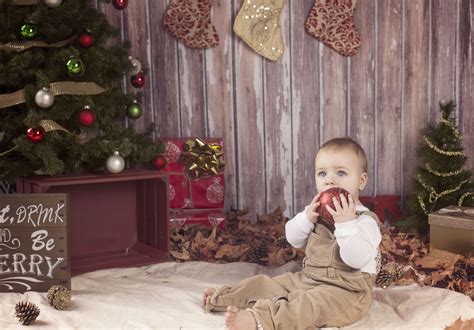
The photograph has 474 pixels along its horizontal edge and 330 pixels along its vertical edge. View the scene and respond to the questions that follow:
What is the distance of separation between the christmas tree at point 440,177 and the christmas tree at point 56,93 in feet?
4.80

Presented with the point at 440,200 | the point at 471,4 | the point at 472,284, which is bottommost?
the point at 472,284

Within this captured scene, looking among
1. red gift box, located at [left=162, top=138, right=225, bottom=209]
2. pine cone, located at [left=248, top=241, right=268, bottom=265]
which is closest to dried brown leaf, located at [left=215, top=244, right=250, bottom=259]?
pine cone, located at [left=248, top=241, right=268, bottom=265]

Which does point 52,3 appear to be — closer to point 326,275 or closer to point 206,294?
point 206,294

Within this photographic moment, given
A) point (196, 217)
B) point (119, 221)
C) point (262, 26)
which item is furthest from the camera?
point (262, 26)

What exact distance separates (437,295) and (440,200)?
112 centimetres

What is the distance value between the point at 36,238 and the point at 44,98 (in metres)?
0.60

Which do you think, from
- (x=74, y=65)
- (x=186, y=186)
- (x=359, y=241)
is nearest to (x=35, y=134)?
(x=74, y=65)

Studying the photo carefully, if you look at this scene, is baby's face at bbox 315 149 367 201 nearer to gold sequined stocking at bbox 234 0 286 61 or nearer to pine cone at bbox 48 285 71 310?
pine cone at bbox 48 285 71 310

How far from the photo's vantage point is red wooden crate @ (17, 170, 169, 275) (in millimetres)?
2768

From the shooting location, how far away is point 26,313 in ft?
6.35

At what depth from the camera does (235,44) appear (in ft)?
11.2

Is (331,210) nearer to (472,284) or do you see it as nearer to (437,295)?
(437,295)

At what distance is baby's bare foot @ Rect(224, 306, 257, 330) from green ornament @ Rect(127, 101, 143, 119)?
1.49 m

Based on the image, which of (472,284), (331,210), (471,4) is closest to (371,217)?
(331,210)
